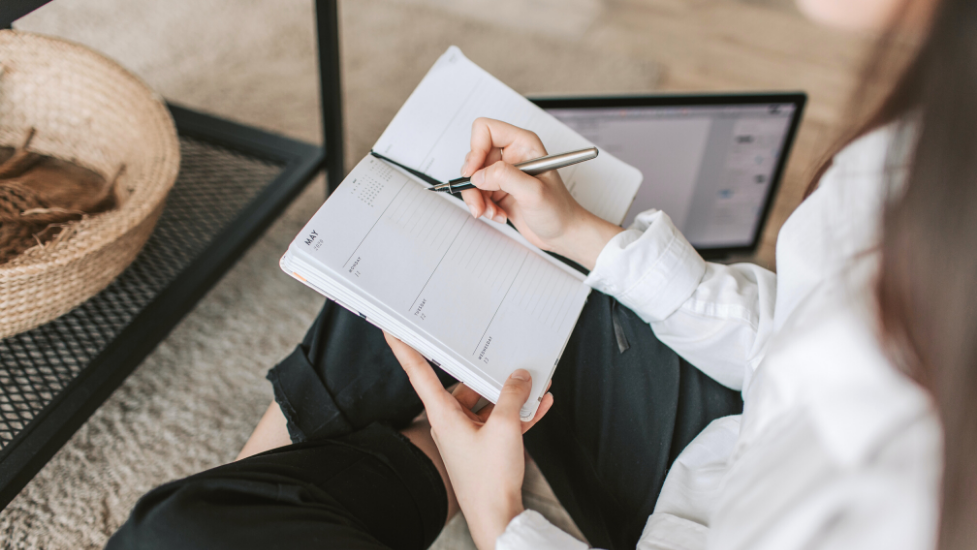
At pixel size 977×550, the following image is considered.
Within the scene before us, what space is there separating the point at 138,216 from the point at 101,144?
0.75 feet

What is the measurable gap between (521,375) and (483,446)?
7 cm

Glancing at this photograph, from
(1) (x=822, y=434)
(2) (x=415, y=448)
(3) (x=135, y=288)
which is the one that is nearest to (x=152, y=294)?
(3) (x=135, y=288)

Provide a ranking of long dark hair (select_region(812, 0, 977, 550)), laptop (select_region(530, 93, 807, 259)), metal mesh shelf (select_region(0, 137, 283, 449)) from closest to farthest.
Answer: long dark hair (select_region(812, 0, 977, 550)) → metal mesh shelf (select_region(0, 137, 283, 449)) → laptop (select_region(530, 93, 807, 259))

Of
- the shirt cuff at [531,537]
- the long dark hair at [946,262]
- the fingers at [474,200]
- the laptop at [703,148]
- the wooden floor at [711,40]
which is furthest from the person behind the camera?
→ the wooden floor at [711,40]

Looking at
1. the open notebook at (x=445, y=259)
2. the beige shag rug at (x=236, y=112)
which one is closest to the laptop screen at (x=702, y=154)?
the open notebook at (x=445, y=259)

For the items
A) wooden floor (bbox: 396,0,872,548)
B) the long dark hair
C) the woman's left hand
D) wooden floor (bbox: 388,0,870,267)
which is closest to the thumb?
the woman's left hand

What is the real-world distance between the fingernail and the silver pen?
17cm

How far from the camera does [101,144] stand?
0.78 m

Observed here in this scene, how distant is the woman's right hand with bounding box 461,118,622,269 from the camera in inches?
19.6

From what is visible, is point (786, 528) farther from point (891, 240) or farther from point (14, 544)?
point (14, 544)

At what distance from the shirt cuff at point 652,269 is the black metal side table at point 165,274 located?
1.76ft

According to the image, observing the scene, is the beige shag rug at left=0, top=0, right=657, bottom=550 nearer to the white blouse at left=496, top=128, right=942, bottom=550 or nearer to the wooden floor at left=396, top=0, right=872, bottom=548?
the wooden floor at left=396, top=0, right=872, bottom=548

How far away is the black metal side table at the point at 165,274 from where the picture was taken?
61 centimetres

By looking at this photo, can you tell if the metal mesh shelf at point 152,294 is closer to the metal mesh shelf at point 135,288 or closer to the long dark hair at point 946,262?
the metal mesh shelf at point 135,288
